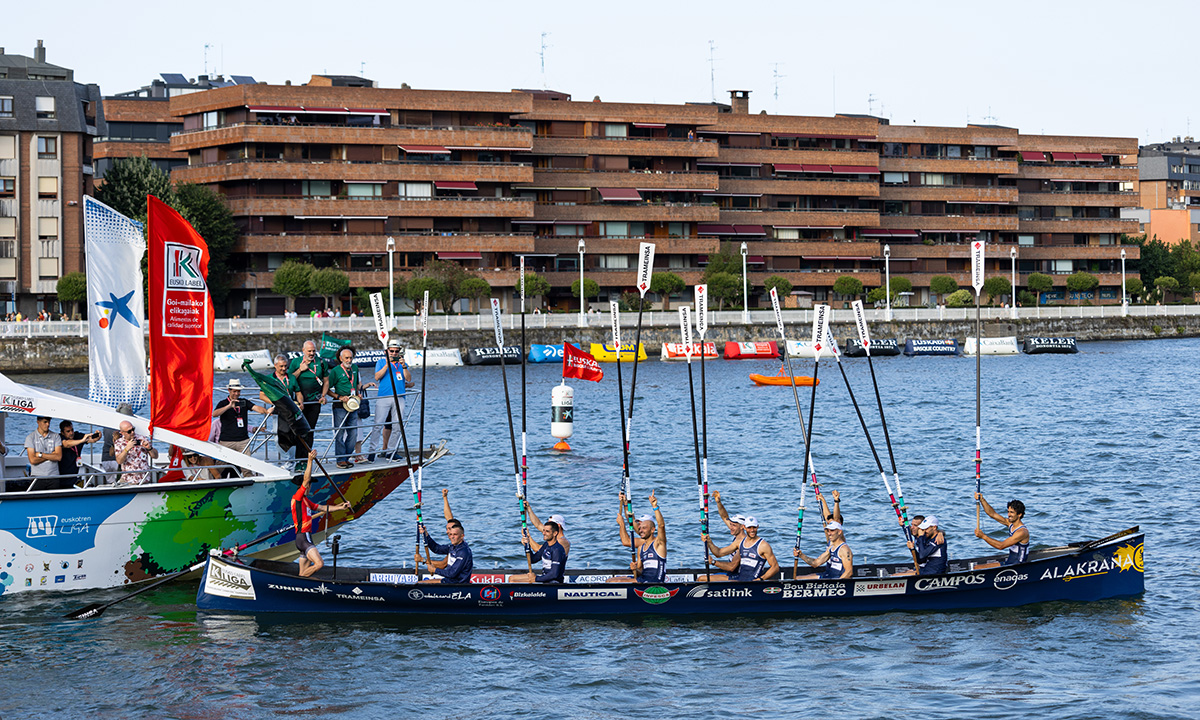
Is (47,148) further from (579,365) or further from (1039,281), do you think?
(1039,281)

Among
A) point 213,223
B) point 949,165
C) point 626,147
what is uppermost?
point 949,165

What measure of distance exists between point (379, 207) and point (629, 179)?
2472 centimetres

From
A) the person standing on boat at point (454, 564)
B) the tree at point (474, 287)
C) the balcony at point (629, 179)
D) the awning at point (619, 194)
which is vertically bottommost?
the person standing on boat at point (454, 564)

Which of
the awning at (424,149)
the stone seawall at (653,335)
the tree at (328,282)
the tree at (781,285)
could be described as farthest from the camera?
the tree at (781,285)

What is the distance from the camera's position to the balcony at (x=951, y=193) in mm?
139250

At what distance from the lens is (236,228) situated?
10612cm

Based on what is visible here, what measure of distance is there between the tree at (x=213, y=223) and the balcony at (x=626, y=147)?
28773mm

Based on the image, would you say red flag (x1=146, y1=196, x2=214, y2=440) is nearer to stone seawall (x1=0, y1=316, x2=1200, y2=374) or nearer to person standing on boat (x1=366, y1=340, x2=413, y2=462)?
person standing on boat (x1=366, y1=340, x2=413, y2=462)

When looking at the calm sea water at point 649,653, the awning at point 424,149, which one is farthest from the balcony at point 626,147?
the calm sea water at point 649,653

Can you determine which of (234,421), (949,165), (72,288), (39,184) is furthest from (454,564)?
(949,165)

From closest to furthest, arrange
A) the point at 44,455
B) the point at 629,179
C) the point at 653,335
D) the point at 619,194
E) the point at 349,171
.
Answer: the point at 44,455 < the point at 653,335 < the point at 349,171 < the point at 619,194 < the point at 629,179

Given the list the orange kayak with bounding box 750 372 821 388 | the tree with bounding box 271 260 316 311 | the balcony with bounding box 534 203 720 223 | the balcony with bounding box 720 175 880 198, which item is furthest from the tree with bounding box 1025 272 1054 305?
the tree with bounding box 271 260 316 311

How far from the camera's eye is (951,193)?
14088 centimetres

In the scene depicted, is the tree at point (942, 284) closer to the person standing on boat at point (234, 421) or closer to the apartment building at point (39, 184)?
the apartment building at point (39, 184)
